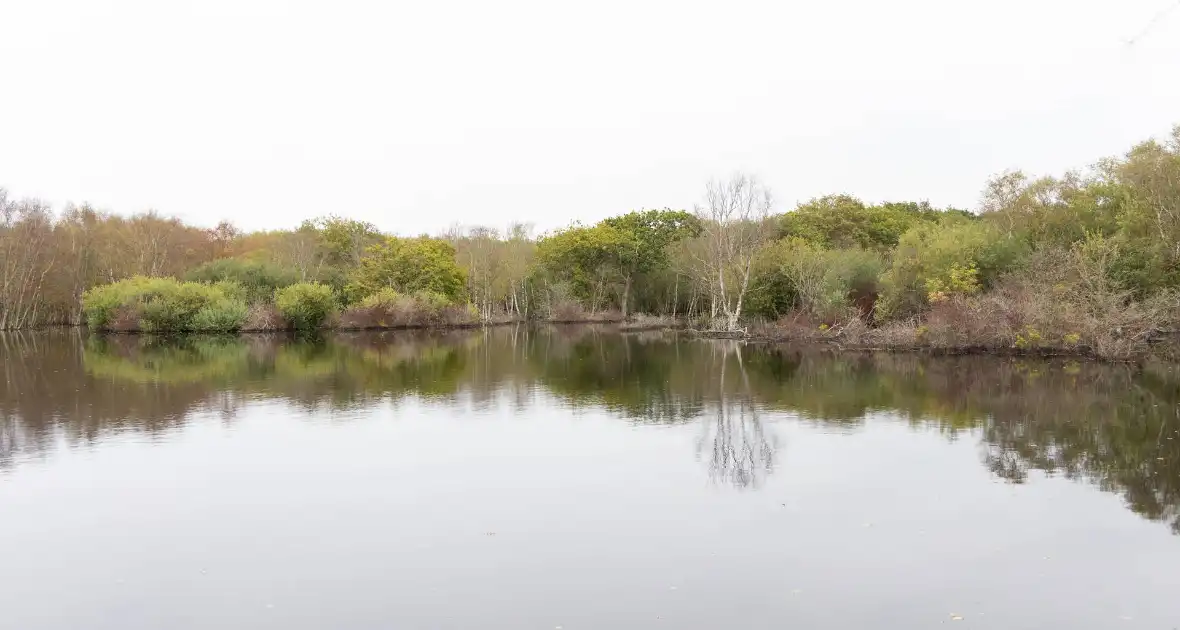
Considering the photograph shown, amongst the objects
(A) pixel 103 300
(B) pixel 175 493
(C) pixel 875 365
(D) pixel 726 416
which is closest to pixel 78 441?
(B) pixel 175 493

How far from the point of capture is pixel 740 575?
358 inches

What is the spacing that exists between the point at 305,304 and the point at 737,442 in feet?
158

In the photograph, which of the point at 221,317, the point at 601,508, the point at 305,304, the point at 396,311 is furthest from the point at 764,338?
the point at 221,317

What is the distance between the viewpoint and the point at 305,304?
58.0m

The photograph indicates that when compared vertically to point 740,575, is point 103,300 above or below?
above

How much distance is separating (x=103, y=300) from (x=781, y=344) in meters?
47.7

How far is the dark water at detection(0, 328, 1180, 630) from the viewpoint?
849 centimetres

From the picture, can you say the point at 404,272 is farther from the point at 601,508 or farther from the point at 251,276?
the point at 601,508

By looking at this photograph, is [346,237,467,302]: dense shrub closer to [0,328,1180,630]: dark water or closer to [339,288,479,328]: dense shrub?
[339,288,479,328]: dense shrub

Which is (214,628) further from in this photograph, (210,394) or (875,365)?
(875,365)

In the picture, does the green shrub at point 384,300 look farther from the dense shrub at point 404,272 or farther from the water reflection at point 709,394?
the water reflection at point 709,394

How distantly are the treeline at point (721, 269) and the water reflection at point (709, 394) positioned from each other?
13.3ft

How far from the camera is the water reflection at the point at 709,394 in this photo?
14836 mm

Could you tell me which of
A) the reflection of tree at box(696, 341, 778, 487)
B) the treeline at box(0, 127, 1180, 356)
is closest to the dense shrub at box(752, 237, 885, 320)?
the treeline at box(0, 127, 1180, 356)
